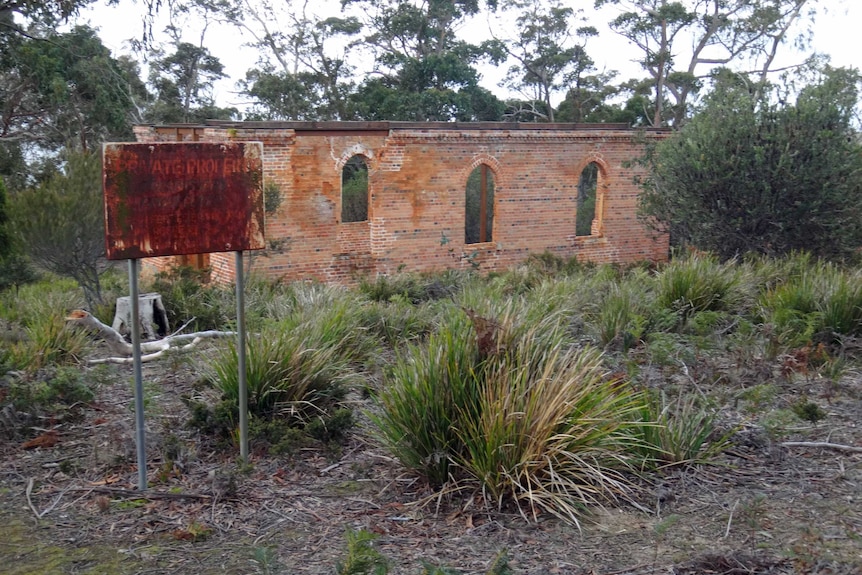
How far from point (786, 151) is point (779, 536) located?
31.9 ft

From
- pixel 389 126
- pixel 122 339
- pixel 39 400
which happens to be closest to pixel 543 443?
pixel 39 400

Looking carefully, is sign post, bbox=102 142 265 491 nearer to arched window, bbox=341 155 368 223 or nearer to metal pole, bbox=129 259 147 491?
A: metal pole, bbox=129 259 147 491

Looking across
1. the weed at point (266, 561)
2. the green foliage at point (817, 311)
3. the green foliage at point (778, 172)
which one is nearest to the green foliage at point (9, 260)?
the weed at point (266, 561)

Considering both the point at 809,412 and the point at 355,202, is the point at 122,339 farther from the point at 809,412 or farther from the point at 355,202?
the point at 355,202

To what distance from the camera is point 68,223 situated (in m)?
10.2

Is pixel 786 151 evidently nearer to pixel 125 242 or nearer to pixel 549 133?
pixel 549 133

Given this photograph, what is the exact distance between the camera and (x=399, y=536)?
4.02 m

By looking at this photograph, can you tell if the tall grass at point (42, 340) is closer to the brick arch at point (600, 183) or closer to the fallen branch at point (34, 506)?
the fallen branch at point (34, 506)

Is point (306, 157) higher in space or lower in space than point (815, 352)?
higher

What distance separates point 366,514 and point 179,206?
6.34ft

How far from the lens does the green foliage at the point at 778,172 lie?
1252cm

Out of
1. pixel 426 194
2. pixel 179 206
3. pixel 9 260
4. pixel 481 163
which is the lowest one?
pixel 9 260

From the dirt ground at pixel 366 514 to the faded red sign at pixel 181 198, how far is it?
1.20m

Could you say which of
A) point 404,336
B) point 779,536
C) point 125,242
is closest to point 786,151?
point 404,336
